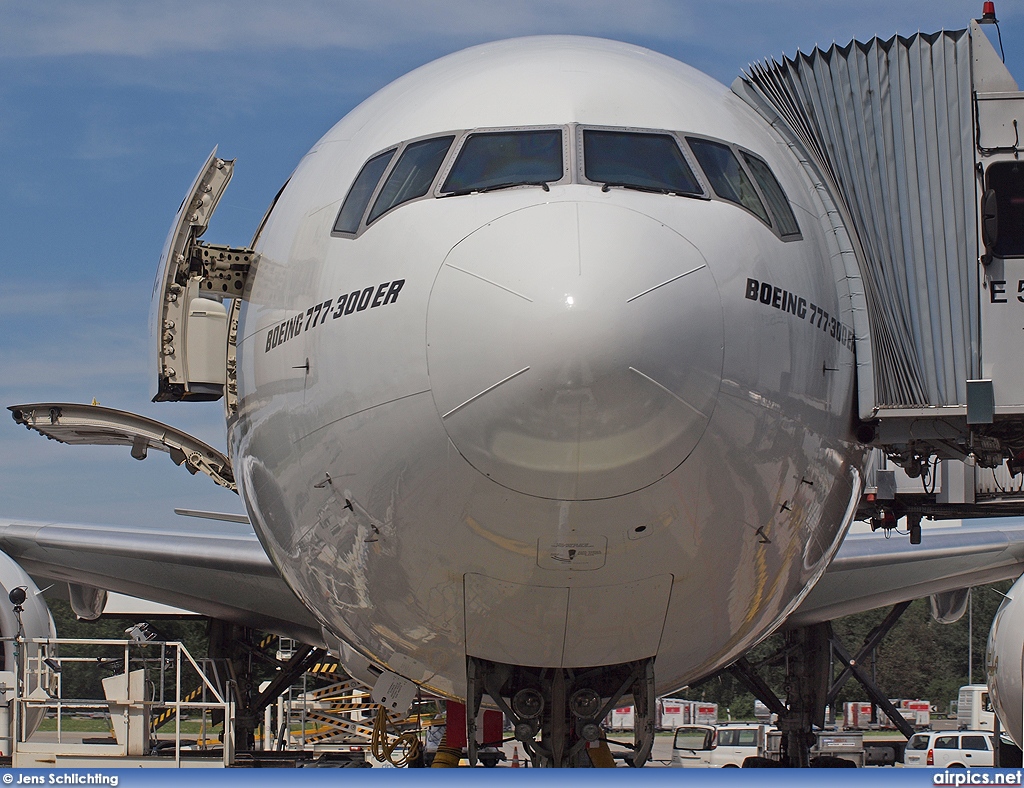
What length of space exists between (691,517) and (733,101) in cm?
286

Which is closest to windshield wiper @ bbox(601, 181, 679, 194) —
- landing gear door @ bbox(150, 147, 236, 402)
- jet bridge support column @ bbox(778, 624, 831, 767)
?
landing gear door @ bbox(150, 147, 236, 402)

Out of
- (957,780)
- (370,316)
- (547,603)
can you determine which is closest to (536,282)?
(370,316)

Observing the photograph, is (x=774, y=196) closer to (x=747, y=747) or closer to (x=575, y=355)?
(x=575, y=355)

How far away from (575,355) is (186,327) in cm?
364

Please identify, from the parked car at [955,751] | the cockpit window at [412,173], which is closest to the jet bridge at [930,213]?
the cockpit window at [412,173]

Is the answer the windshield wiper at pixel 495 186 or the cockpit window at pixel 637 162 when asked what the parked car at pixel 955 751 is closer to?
the cockpit window at pixel 637 162

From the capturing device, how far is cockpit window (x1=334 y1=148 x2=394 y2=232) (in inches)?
260

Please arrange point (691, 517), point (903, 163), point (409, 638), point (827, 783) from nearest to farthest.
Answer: point (827, 783) < point (691, 517) < point (409, 638) < point (903, 163)

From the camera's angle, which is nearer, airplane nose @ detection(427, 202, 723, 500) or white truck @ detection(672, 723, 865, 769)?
airplane nose @ detection(427, 202, 723, 500)

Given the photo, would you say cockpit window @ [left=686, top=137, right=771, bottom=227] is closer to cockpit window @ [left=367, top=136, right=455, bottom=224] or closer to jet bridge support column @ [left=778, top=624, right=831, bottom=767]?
cockpit window @ [left=367, top=136, right=455, bottom=224]

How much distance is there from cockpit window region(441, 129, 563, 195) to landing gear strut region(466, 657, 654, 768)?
237 cm

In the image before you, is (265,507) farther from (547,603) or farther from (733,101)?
(733,101)

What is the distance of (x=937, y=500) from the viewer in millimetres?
10656

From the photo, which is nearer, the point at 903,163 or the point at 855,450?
the point at 855,450
